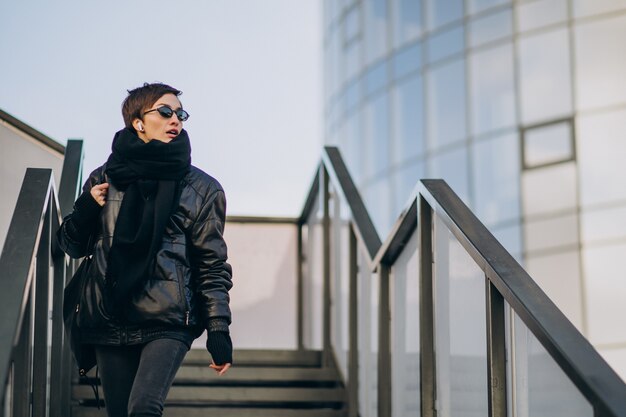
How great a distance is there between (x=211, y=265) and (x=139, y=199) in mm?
355

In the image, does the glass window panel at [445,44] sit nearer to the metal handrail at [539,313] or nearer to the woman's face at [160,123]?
the metal handrail at [539,313]

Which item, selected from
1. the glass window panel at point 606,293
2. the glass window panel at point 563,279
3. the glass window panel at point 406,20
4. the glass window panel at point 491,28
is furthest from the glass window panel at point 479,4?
the glass window panel at point 606,293

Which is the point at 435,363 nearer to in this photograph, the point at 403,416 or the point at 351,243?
the point at 403,416

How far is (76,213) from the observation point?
4.37 m

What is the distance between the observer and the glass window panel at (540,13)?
Result: 21.8 m

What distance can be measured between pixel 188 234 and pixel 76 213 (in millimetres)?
413

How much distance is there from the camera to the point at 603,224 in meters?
20.6

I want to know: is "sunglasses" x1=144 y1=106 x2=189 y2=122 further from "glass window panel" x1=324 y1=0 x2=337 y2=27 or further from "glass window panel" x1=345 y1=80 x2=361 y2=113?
"glass window panel" x1=324 y1=0 x2=337 y2=27

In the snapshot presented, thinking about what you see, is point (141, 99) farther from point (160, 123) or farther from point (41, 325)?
point (41, 325)

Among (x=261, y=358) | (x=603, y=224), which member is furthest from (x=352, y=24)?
(x=261, y=358)

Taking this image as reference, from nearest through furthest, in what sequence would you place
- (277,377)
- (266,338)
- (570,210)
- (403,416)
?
(403,416) < (277,377) < (266,338) < (570,210)

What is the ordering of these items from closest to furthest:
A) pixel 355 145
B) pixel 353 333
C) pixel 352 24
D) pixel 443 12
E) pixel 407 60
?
1. pixel 353 333
2. pixel 443 12
3. pixel 407 60
4. pixel 355 145
5. pixel 352 24

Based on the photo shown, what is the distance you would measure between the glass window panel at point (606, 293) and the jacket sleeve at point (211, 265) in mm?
16538

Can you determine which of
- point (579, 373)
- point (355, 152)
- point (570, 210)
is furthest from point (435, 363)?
point (355, 152)
